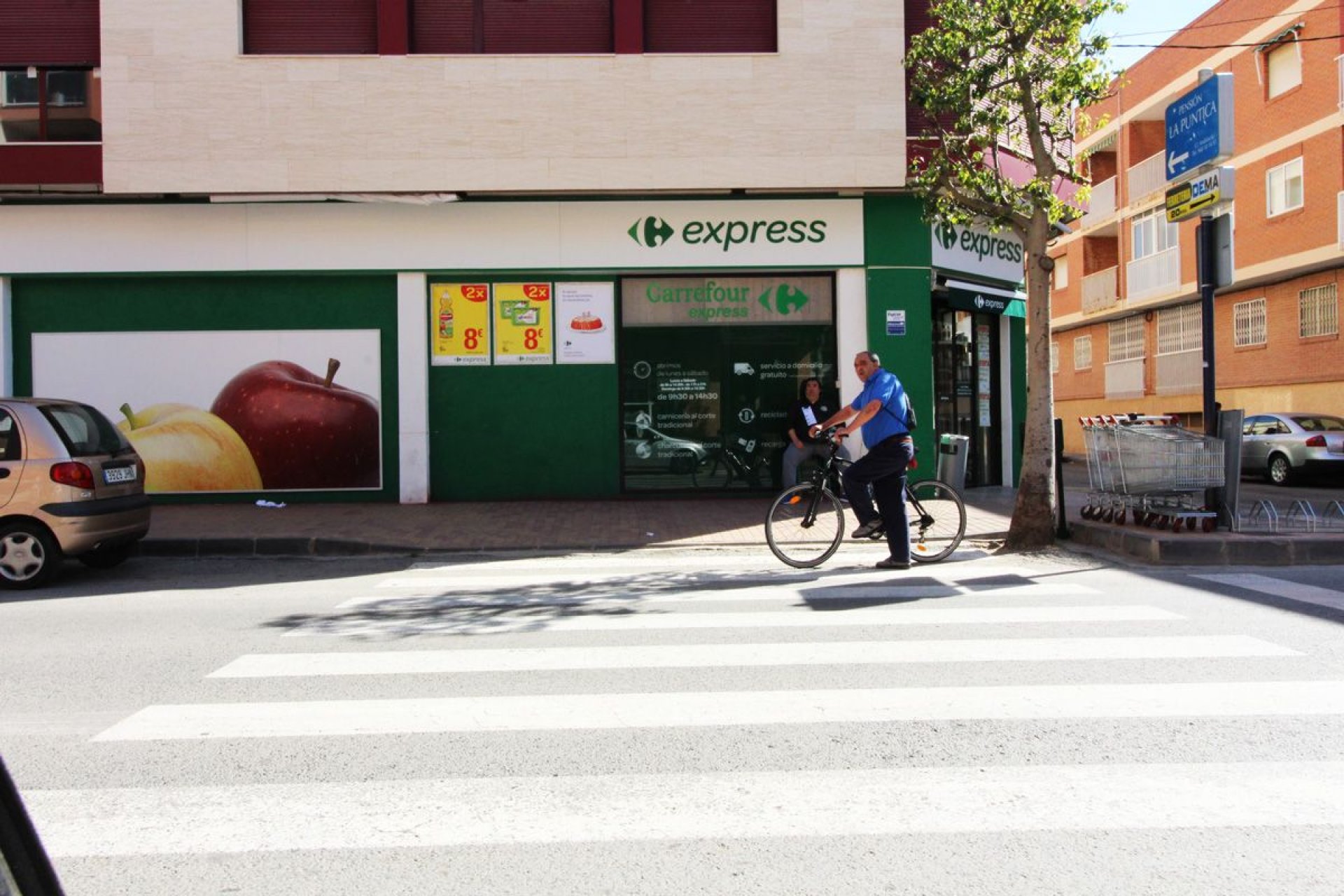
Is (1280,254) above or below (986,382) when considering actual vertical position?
above

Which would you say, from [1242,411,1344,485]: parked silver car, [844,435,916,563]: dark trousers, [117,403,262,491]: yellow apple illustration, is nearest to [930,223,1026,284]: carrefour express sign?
[1242,411,1344,485]: parked silver car

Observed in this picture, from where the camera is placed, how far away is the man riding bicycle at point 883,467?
9.21m

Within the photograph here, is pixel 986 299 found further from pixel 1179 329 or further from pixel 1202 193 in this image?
pixel 1179 329

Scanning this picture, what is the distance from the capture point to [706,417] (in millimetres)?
15234

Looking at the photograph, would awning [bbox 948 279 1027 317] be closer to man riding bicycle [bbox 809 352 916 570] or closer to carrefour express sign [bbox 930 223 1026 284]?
carrefour express sign [bbox 930 223 1026 284]

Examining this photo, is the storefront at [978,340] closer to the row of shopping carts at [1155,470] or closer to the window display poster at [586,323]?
the window display poster at [586,323]

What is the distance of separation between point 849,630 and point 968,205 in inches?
247

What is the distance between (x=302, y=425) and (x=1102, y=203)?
28.8 m

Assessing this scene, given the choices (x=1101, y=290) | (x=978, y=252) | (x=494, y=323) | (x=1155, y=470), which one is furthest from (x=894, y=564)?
(x=1101, y=290)

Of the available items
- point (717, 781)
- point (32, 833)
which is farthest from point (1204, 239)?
point (32, 833)

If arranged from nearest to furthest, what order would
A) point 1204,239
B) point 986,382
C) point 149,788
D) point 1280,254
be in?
point 149,788
point 1204,239
point 986,382
point 1280,254

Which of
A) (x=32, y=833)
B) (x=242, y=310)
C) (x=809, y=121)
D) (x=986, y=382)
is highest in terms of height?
(x=809, y=121)

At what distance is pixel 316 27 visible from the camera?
14742mm

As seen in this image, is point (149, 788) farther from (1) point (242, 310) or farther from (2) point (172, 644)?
(1) point (242, 310)
